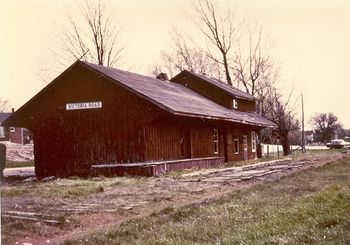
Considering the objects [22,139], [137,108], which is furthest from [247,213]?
[22,139]

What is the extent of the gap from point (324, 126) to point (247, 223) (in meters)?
119

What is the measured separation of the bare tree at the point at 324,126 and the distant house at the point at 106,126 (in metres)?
90.8

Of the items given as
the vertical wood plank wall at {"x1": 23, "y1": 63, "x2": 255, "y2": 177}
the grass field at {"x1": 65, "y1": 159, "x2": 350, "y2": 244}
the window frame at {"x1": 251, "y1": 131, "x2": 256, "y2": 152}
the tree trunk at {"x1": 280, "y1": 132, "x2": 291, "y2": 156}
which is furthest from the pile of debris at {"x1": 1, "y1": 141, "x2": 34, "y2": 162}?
the grass field at {"x1": 65, "y1": 159, "x2": 350, "y2": 244}

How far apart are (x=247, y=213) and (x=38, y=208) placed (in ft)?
14.2

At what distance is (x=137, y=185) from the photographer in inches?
579

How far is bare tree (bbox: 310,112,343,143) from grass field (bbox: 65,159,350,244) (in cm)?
10258

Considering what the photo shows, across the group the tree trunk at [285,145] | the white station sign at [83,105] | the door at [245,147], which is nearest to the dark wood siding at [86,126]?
the white station sign at [83,105]

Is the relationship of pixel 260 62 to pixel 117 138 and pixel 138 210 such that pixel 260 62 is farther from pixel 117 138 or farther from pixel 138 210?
pixel 138 210

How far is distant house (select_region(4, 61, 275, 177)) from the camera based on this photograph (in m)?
19.8

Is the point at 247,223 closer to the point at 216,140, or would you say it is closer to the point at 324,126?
the point at 216,140

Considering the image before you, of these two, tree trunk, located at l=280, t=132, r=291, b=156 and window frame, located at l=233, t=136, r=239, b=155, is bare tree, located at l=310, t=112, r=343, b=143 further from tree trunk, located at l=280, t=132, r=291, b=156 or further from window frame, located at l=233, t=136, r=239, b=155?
window frame, located at l=233, t=136, r=239, b=155

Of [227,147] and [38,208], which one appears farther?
[227,147]

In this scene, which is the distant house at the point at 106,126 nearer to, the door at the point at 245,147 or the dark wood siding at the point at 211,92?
the door at the point at 245,147

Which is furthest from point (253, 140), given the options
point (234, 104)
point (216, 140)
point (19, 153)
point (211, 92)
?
point (19, 153)
